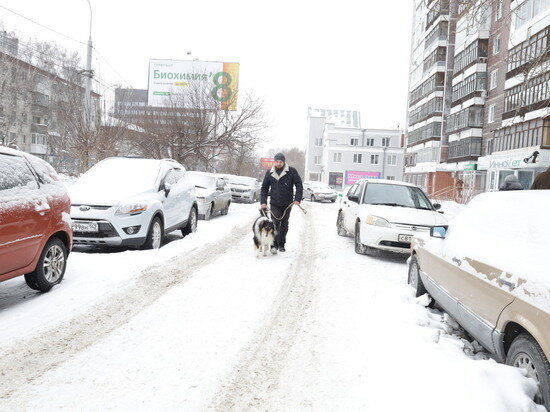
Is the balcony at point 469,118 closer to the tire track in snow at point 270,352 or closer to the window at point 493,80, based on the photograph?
the window at point 493,80

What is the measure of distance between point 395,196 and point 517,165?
72.4 ft

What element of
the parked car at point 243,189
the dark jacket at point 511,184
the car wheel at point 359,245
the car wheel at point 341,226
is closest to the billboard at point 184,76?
the parked car at point 243,189

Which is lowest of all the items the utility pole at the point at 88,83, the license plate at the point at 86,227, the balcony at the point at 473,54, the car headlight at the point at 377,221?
the license plate at the point at 86,227

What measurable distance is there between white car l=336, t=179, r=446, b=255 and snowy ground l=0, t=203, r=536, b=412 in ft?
5.03

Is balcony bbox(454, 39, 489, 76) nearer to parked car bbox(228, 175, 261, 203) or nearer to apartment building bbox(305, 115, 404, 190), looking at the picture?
parked car bbox(228, 175, 261, 203)

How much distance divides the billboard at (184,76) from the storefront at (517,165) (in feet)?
63.2

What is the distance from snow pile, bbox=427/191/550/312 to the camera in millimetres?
2699

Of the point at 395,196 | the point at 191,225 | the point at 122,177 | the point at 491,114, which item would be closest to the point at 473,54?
the point at 491,114

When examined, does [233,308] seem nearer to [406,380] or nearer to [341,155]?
[406,380]

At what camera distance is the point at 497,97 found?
34656mm

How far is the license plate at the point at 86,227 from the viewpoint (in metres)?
7.29

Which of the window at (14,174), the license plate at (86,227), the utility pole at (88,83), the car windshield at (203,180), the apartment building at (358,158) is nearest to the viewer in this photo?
the window at (14,174)

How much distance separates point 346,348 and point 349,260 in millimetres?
4185

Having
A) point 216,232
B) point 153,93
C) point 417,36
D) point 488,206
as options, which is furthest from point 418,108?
point 488,206
